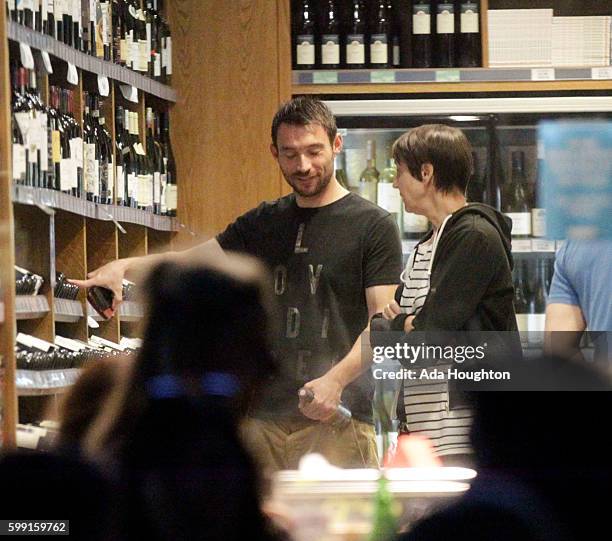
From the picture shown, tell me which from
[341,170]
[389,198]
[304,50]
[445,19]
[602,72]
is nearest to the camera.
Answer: [389,198]

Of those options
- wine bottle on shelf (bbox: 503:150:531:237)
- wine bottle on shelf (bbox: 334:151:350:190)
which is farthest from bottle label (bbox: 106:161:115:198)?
wine bottle on shelf (bbox: 334:151:350:190)

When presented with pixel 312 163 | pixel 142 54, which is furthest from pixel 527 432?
pixel 142 54

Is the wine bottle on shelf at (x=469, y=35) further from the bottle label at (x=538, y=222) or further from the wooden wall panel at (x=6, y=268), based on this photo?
the wooden wall panel at (x=6, y=268)

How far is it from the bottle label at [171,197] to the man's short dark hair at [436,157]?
0.29 m

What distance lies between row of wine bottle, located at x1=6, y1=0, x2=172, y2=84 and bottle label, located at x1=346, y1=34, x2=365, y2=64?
1230 mm

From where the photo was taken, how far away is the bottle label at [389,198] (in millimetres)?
1583

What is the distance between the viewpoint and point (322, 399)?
147cm

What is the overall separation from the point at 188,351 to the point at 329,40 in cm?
124

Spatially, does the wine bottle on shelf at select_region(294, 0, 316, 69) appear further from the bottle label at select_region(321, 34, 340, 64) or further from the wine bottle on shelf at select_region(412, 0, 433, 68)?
the wine bottle on shelf at select_region(412, 0, 433, 68)

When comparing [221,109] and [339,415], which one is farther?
[221,109]

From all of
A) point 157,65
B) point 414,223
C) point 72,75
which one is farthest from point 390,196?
point 72,75

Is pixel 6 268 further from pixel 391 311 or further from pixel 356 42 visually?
pixel 356 42

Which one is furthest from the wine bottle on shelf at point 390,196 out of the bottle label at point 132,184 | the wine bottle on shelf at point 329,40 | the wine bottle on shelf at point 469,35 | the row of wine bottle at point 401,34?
the wine bottle on shelf at point 469,35

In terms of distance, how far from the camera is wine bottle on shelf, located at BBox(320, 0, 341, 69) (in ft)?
8.04
